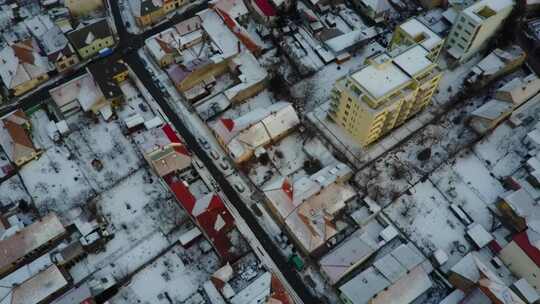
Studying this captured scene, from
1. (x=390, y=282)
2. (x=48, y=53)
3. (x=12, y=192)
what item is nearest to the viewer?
(x=390, y=282)

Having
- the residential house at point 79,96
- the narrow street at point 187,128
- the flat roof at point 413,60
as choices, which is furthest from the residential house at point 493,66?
the residential house at point 79,96

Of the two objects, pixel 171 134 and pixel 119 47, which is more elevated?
pixel 119 47

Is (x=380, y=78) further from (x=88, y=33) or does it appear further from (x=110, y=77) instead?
(x=88, y=33)

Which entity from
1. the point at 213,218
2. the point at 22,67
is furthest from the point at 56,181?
the point at 213,218

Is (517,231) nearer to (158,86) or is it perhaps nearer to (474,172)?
(474,172)

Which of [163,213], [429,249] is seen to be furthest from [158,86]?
[429,249]

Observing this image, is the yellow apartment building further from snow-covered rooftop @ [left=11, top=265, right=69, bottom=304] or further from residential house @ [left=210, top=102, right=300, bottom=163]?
snow-covered rooftop @ [left=11, top=265, right=69, bottom=304]
